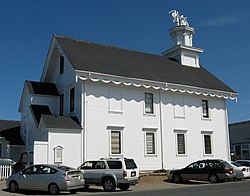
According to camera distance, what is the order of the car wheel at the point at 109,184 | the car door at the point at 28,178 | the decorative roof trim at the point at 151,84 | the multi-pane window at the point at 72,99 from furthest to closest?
the multi-pane window at the point at 72,99, the decorative roof trim at the point at 151,84, the car wheel at the point at 109,184, the car door at the point at 28,178

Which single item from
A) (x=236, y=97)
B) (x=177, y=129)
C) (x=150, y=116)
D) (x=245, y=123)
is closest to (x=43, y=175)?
(x=150, y=116)

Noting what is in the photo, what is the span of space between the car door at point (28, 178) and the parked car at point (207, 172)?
34.7ft

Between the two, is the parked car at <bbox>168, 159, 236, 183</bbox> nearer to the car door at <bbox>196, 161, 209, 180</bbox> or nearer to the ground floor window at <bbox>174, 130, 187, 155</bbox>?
the car door at <bbox>196, 161, 209, 180</bbox>

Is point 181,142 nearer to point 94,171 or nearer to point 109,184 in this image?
point 94,171

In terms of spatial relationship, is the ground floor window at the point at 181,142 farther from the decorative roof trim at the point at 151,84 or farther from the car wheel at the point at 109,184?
the car wheel at the point at 109,184

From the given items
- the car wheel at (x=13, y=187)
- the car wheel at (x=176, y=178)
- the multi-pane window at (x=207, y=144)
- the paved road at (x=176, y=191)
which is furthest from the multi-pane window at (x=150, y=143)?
the car wheel at (x=13, y=187)

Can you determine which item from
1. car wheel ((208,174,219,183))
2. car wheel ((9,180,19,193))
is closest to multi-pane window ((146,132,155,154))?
car wheel ((208,174,219,183))

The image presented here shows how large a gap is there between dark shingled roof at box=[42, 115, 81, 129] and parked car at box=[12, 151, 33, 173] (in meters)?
2.67

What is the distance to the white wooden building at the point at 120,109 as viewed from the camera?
27047 mm

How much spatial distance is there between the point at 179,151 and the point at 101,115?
27.0 ft

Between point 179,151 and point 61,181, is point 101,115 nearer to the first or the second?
point 179,151

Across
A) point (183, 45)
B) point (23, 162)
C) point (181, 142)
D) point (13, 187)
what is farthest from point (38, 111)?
point (183, 45)

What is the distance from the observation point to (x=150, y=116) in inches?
1217

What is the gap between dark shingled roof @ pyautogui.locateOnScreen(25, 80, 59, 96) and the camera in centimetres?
3107
